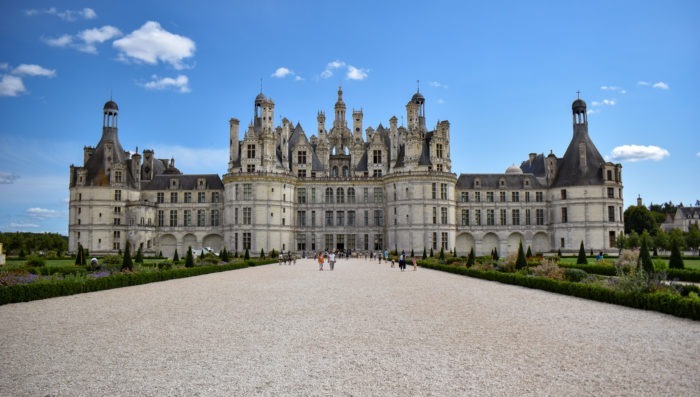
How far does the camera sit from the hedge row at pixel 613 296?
14.1m

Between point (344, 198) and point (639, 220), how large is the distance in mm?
51328

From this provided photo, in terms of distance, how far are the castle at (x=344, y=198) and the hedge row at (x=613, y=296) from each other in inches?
1254

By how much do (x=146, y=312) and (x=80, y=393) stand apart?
8.02 m

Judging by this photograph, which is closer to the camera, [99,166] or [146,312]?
[146,312]

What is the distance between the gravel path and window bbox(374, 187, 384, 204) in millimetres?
43751

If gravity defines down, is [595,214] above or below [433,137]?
below

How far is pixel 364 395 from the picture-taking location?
7.90 metres

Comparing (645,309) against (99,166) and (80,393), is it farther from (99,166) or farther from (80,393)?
(99,166)

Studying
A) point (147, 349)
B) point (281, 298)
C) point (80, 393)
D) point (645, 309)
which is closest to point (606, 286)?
point (645, 309)

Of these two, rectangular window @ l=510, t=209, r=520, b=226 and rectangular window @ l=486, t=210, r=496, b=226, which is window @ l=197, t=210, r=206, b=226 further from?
rectangular window @ l=510, t=209, r=520, b=226

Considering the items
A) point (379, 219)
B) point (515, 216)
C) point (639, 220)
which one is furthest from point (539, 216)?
point (639, 220)

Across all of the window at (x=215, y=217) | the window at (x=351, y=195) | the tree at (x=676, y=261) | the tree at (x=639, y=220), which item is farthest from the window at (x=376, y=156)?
the tree at (x=639, y=220)

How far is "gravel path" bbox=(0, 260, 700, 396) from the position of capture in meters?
8.38

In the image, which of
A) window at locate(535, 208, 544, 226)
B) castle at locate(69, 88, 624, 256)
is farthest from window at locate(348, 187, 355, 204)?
window at locate(535, 208, 544, 226)
